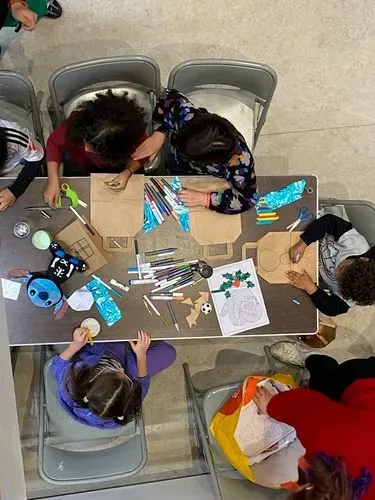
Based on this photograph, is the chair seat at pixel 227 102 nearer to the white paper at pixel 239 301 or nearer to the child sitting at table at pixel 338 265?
the child sitting at table at pixel 338 265

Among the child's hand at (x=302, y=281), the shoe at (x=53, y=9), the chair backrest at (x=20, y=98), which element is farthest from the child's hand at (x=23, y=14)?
the child's hand at (x=302, y=281)

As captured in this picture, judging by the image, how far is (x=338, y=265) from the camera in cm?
225

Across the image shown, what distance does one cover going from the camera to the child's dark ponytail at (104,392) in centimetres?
201

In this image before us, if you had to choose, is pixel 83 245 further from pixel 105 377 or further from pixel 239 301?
pixel 239 301

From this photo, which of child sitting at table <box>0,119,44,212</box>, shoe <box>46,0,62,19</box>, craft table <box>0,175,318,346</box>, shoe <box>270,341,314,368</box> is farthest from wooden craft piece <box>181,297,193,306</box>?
shoe <box>46,0,62,19</box>

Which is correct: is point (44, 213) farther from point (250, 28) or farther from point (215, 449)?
point (250, 28)

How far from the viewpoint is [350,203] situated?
2.35 meters

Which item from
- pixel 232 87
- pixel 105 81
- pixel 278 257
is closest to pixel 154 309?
pixel 278 257

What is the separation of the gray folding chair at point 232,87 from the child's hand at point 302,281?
768mm

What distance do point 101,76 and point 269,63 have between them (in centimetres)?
121

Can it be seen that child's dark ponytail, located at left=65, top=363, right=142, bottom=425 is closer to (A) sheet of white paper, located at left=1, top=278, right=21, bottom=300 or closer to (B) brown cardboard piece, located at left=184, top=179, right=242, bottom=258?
(A) sheet of white paper, located at left=1, top=278, right=21, bottom=300

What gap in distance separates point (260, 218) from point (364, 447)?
929 millimetres

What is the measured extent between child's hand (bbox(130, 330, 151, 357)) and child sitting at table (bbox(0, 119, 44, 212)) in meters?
0.71

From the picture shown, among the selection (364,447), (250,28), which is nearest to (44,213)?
(364,447)
